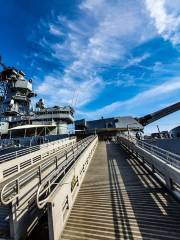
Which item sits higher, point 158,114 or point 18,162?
point 158,114

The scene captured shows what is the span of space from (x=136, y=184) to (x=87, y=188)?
2.29 m

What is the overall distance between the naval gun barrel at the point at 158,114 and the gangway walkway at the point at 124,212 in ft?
188

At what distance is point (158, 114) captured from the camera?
63.8m

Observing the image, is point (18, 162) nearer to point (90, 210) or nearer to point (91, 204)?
point (91, 204)

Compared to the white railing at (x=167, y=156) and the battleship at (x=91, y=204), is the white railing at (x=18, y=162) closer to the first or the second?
the battleship at (x=91, y=204)

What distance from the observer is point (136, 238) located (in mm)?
4031

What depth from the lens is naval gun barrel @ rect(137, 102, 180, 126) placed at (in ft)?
204

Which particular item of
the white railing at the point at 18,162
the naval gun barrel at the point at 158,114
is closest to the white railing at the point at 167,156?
the white railing at the point at 18,162

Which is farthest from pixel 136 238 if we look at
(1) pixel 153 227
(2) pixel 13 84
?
(2) pixel 13 84

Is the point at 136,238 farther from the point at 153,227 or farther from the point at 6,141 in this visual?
the point at 6,141

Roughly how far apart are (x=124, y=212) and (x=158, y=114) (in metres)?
64.1

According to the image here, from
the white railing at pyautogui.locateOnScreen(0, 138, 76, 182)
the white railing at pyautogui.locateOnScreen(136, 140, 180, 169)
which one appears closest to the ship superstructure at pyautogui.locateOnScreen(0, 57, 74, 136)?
the white railing at pyautogui.locateOnScreen(0, 138, 76, 182)

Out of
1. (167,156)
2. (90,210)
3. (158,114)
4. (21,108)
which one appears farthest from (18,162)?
(158,114)

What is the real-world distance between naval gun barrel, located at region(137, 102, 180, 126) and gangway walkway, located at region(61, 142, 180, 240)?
5742 cm
